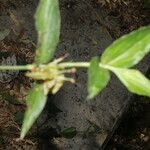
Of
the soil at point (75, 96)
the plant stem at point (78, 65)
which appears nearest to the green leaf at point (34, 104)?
the plant stem at point (78, 65)

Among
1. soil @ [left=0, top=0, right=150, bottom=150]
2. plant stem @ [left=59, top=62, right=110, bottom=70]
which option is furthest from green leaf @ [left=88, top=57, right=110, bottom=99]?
soil @ [left=0, top=0, right=150, bottom=150]

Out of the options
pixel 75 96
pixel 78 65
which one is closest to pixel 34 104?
pixel 78 65

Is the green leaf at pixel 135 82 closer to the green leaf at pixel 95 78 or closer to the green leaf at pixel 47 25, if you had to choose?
the green leaf at pixel 95 78

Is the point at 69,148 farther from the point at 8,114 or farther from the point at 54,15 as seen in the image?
the point at 54,15

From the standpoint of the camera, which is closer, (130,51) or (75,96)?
(130,51)

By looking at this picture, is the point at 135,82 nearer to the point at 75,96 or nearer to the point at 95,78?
the point at 95,78

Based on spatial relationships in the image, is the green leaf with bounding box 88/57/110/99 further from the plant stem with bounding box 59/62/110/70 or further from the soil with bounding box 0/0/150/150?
the soil with bounding box 0/0/150/150
